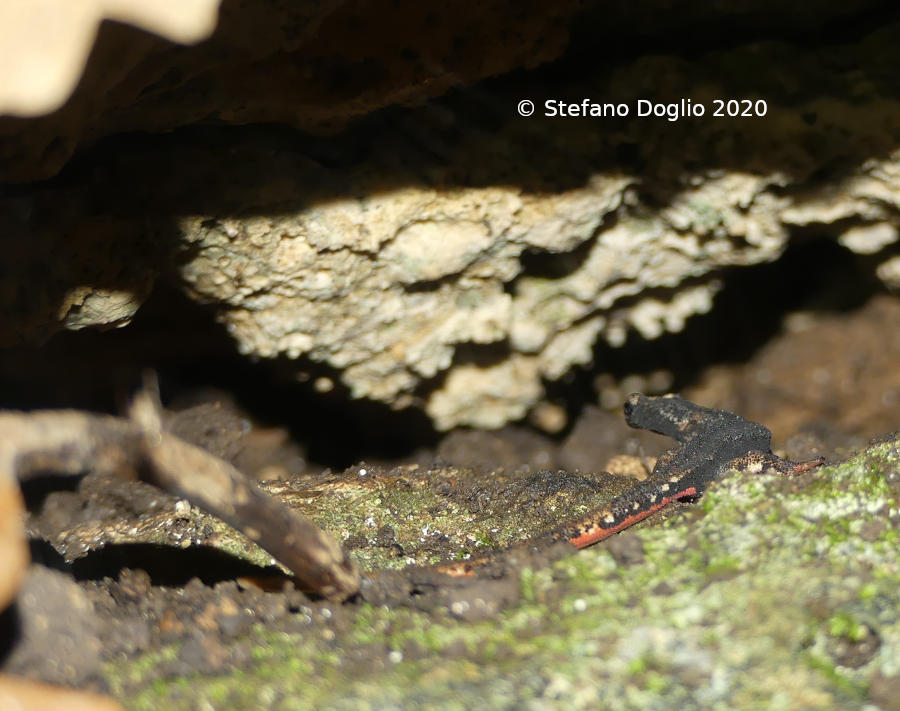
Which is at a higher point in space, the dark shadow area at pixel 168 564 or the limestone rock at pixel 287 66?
the limestone rock at pixel 287 66

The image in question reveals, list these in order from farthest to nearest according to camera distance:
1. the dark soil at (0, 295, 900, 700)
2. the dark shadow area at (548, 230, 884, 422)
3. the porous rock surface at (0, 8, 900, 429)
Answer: the dark shadow area at (548, 230, 884, 422) < the porous rock surface at (0, 8, 900, 429) < the dark soil at (0, 295, 900, 700)

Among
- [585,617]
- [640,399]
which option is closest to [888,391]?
[640,399]

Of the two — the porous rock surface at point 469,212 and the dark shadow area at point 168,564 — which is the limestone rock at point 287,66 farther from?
the dark shadow area at point 168,564

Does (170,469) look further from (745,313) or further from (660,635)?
(745,313)

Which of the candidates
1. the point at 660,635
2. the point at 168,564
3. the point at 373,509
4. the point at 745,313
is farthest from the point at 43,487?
the point at 745,313

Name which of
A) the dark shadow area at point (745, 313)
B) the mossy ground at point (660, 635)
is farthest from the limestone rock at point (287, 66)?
the dark shadow area at point (745, 313)

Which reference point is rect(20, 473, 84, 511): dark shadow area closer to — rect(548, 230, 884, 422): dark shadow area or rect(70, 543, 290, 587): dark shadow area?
rect(70, 543, 290, 587): dark shadow area

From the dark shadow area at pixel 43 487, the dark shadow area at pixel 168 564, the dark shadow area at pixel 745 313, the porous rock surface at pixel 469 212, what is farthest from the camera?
the dark shadow area at pixel 745 313

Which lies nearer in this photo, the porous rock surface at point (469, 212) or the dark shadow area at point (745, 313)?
the porous rock surface at point (469, 212)

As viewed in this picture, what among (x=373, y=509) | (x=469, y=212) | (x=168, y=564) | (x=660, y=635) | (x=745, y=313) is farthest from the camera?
(x=745, y=313)

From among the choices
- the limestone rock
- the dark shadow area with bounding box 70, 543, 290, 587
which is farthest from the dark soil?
the limestone rock
